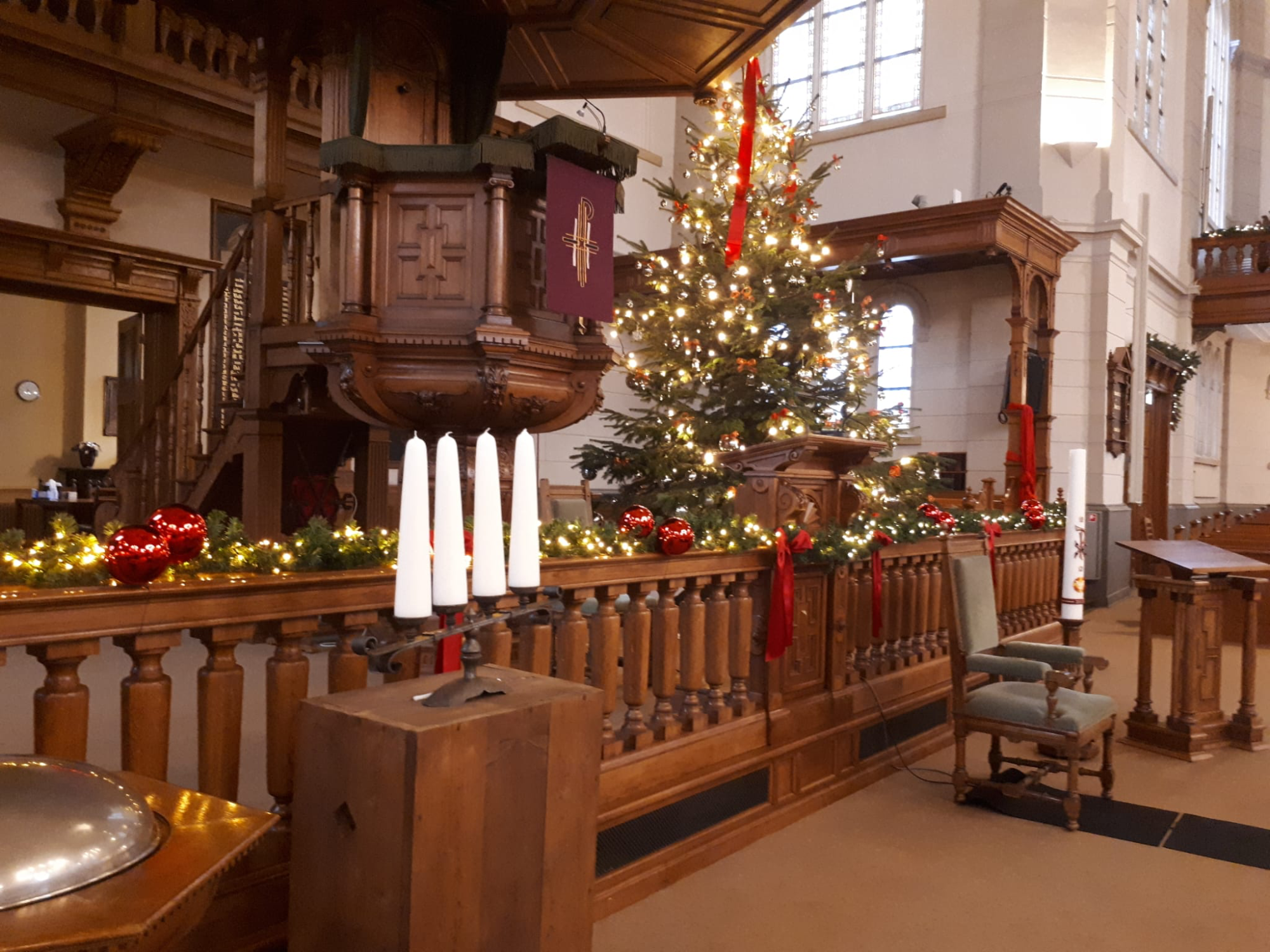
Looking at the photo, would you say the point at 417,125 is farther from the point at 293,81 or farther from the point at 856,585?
the point at 293,81

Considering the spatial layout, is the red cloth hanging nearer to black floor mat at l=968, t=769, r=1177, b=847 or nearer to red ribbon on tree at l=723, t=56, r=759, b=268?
black floor mat at l=968, t=769, r=1177, b=847

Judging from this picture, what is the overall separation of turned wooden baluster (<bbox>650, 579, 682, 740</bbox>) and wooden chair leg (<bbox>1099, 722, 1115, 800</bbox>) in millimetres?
2009

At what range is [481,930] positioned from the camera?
178cm

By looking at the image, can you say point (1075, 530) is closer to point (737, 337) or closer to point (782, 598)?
point (782, 598)

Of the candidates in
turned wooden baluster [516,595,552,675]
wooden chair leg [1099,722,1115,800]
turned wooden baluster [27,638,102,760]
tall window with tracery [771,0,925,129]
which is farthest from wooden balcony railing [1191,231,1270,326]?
turned wooden baluster [27,638,102,760]

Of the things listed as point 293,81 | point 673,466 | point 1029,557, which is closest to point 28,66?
point 293,81

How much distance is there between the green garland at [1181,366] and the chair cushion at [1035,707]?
33.4 ft

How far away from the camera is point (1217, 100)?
16531 mm

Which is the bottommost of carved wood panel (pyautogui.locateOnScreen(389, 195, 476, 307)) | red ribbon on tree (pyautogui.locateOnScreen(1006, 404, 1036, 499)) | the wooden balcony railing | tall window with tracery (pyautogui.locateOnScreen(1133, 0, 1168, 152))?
red ribbon on tree (pyautogui.locateOnScreen(1006, 404, 1036, 499))

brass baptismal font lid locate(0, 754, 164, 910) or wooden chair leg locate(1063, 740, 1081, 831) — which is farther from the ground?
brass baptismal font lid locate(0, 754, 164, 910)

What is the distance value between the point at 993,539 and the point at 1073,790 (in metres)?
2.15

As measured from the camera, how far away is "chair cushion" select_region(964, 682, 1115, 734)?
375 cm

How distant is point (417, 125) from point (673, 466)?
3.21 m

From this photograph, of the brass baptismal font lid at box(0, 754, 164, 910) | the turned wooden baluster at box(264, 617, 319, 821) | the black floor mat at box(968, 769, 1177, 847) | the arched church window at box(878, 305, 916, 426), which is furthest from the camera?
the arched church window at box(878, 305, 916, 426)
